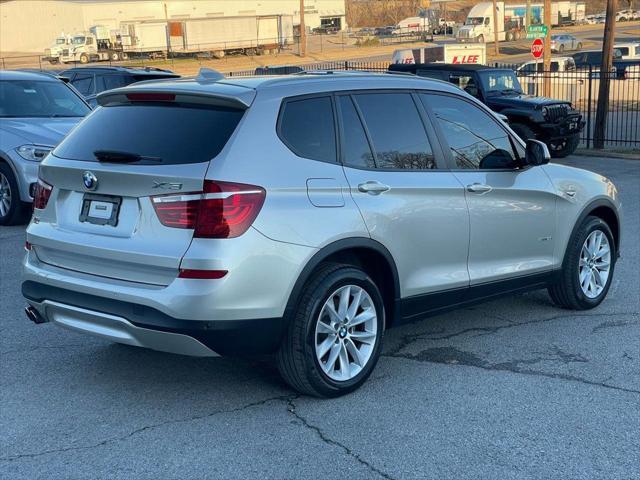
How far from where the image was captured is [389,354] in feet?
18.9

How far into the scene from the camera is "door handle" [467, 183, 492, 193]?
5.62 m


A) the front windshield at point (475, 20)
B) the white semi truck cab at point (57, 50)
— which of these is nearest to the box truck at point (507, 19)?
the front windshield at point (475, 20)

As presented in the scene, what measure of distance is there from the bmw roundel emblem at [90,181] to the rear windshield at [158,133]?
5.4 inches

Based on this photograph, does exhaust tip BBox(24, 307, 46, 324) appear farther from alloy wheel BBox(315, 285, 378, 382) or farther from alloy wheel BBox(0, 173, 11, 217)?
alloy wheel BBox(0, 173, 11, 217)

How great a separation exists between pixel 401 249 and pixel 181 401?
156 cm

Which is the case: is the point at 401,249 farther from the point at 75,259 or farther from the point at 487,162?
the point at 75,259

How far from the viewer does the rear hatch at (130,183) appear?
438cm

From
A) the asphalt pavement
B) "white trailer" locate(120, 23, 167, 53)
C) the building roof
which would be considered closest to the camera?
the asphalt pavement

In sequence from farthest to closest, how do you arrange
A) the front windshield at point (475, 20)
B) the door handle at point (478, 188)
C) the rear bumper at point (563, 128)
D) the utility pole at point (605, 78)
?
the front windshield at point (475, 20) < the utility pole at point (605, 78) < the rear bumper at point (563, 128) < the door handle at point (478, 188)

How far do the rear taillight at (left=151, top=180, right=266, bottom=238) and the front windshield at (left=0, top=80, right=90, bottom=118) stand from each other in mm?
7432

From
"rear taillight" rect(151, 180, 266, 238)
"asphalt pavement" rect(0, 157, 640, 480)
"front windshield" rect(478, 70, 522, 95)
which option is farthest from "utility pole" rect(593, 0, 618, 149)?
"rear taillight" rect(151, 180, 266, 238)

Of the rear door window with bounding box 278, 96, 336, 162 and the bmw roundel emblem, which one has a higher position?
the rear door window with bounding box 278, 96, 336, 162

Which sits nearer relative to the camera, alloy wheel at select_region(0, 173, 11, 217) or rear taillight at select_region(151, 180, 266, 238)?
rear taillight at select_region(151, 180, 266, 238)

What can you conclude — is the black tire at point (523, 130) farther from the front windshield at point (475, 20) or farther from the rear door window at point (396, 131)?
the front windshield at point (475, 20)
